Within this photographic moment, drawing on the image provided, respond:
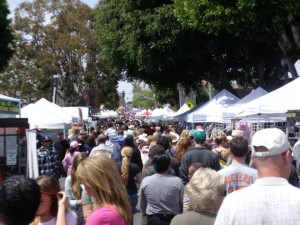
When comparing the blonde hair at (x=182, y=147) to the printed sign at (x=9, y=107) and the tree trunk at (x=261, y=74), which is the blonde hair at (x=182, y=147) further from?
the tree trunk at (x=261, y=74)

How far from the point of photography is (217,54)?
92.1 ft

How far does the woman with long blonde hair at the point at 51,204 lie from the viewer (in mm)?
4457

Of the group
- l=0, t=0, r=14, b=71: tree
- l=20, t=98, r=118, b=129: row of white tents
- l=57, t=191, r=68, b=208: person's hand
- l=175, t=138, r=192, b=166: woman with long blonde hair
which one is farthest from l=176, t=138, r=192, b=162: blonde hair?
l=0, t=0, r=14, b=71: tree

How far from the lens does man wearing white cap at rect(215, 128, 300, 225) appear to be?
11.0ft

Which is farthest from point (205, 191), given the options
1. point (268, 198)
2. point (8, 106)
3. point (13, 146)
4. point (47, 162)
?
point (8, 106)

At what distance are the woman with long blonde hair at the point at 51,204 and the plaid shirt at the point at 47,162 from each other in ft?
27.5

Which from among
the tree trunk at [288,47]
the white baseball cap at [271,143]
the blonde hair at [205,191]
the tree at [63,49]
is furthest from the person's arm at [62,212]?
the tree at [63,49]

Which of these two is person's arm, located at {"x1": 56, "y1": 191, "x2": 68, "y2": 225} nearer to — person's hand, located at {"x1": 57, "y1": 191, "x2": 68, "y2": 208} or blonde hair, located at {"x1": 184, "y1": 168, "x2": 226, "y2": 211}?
person's hand, located at {"x1": 57, "y1": 191, "x2": 68, "y2": 208}

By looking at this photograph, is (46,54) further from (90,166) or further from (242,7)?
(90,166)

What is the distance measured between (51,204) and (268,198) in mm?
1827

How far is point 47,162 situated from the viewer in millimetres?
13273

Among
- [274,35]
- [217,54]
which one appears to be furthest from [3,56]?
[274,35]

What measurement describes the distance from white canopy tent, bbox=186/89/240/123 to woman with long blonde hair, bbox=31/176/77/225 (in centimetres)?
1714

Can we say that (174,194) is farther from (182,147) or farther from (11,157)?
(11,157)
